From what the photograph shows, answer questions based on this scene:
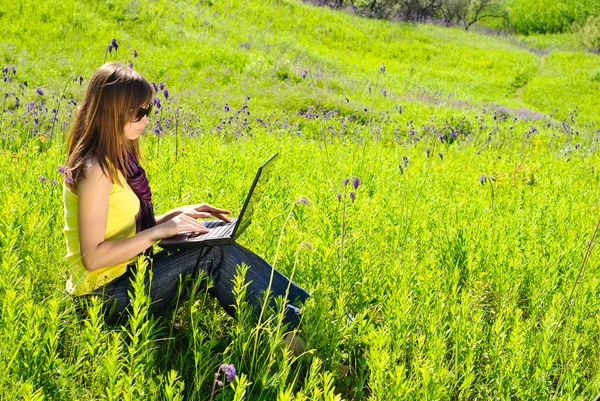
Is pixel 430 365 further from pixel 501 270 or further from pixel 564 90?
pixel 564 90

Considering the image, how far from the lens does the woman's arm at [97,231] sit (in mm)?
2459

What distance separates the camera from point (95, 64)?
12.8 metres

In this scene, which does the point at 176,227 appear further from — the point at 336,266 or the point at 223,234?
the point at 336,266

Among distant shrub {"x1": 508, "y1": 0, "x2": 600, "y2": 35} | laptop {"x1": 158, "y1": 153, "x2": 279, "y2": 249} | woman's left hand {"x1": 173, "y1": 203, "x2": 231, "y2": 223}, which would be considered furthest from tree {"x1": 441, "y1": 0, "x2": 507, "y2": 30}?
laptop {"x1": 158, "y1": 153, "x2": 279, "y2": 249}

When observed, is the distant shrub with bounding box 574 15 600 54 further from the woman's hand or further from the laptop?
the laptop

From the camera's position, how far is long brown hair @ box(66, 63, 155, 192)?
2.57 metres

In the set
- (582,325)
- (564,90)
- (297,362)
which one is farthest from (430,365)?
(564,90)

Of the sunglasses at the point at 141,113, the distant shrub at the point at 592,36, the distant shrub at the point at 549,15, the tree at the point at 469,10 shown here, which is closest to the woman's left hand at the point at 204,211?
the sunglasses at the point at 141,113

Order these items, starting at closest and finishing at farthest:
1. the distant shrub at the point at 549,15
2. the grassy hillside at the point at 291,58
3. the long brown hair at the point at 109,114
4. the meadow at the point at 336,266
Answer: the meadow at the point at 336,266, the long brown hair at the point at 109,114, the grassy hillside at the point at 291,58, the distant shrub at the point at 549,15

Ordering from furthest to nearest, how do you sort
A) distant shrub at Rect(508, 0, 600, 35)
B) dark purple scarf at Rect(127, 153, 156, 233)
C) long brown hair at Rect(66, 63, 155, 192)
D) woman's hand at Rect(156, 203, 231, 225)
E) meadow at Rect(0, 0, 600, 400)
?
distant shrub at Rect(508, 0, 600, 35) < woman's hand at Rect(156, 203, 231, 225) < dark purple scarf at Rect(127, 153, 156, 233) < long brown hair at Rect(66, 63, 155, 192) < meadow at Rect(0, 0, 600, 400)

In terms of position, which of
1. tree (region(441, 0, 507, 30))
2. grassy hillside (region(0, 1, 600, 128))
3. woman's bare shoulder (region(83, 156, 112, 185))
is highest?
tree (region(441, 0, 507, 30))

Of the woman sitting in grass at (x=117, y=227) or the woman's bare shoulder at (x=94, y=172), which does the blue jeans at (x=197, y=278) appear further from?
the woman's bare shoulder at (x=94, y=172)

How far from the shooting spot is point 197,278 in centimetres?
267

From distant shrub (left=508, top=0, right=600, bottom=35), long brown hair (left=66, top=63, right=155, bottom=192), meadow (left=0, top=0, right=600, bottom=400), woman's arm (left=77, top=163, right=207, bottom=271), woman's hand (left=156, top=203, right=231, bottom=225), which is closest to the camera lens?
meadow (left=0, top=0, right=600, bottom=400)
